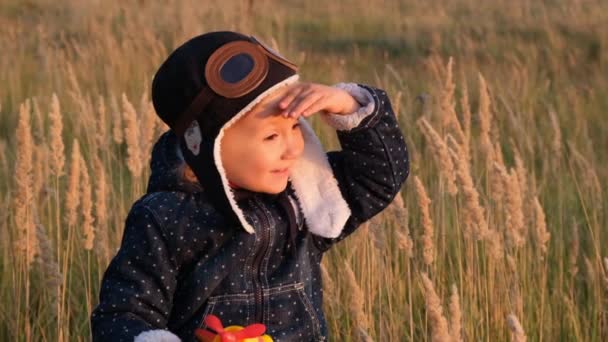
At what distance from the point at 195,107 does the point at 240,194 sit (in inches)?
8.0

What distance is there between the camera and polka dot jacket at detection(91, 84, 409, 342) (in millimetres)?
2057

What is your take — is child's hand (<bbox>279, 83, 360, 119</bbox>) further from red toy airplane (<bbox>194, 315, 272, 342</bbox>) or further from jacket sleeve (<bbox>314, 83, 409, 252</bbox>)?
red toy airplane (<bbox>194, 315, 272, 342</bbox>)

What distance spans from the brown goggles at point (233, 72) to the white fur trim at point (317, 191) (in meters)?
0.25

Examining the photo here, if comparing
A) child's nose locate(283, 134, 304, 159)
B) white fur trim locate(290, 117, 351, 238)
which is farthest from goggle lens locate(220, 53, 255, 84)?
white fur trim locate(290, 117, 351, 238)

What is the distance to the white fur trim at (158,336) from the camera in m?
1.93

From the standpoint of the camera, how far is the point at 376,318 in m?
3.12

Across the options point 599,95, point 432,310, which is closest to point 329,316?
point 432,310

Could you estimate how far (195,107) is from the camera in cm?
203

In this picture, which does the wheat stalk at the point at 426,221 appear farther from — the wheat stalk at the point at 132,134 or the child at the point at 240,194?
the wheat stalk at the point at 132,134

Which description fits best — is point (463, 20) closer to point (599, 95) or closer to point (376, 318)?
point (599, 95)

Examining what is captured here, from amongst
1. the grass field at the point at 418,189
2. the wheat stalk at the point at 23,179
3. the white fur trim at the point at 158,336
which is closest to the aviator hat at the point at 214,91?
the white fur trim at the point at 158,336

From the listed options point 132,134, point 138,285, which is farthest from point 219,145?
point 132,134

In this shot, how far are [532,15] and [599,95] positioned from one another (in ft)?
13.9

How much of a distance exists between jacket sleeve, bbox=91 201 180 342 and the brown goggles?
238mm
